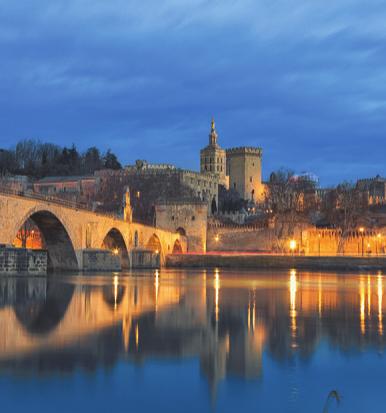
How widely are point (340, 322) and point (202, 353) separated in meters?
5.97

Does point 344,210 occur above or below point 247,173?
below

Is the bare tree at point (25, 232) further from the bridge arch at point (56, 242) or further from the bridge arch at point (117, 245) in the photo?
the bridge arch at point (56, 242)

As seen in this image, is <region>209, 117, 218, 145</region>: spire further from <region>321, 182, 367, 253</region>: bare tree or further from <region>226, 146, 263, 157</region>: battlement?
<region>321, 182, 367, 253</region>: bare tree

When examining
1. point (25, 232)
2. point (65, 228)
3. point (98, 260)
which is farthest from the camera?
point (25, 232)

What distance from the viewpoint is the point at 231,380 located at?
9719 mm

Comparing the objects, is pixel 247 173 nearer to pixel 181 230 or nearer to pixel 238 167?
pixel 238 167

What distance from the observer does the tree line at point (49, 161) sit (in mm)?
126938

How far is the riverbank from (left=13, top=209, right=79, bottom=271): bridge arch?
2280cm

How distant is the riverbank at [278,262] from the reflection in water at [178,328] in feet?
115

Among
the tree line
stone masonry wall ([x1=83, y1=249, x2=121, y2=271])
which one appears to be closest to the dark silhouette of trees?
the tree line

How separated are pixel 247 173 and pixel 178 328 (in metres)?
120

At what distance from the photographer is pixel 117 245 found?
188 feet

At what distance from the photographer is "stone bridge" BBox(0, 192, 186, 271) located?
111 ft

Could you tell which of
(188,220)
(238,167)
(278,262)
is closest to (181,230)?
(188,220)
